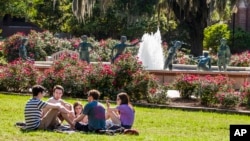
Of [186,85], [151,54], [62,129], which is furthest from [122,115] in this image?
[151,54]

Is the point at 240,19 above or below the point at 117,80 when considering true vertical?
above

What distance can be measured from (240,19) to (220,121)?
1728 inches

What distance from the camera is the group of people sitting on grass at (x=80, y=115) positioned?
11562mm

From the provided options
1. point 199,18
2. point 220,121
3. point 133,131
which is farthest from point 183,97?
point 199,18

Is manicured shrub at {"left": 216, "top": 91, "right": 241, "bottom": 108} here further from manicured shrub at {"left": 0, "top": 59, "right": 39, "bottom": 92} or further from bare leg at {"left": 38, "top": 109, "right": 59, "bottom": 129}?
bare leg at {"left": 38, "top": 109, "right": 59, "bottom": 129}

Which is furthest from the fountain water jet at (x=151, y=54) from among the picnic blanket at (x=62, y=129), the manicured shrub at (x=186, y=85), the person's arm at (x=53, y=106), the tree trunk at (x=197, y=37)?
the person's arm at (x=53, y=106)

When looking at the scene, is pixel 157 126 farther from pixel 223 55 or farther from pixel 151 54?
pixel 151 54

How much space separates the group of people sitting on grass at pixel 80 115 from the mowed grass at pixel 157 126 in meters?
0.30

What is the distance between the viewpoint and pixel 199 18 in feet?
128

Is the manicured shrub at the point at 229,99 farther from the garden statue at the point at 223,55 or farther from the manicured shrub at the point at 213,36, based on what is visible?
the manicured shrub at the point at 213,36

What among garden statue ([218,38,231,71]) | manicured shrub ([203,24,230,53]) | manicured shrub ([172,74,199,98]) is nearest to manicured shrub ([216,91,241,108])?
manicured shrub ([172,74,199,98])

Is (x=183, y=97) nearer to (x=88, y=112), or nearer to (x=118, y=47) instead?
(x=118, y=47)

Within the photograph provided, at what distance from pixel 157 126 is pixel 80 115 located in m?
2.25

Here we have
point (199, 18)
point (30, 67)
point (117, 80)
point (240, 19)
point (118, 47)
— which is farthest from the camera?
point (240, 19)
